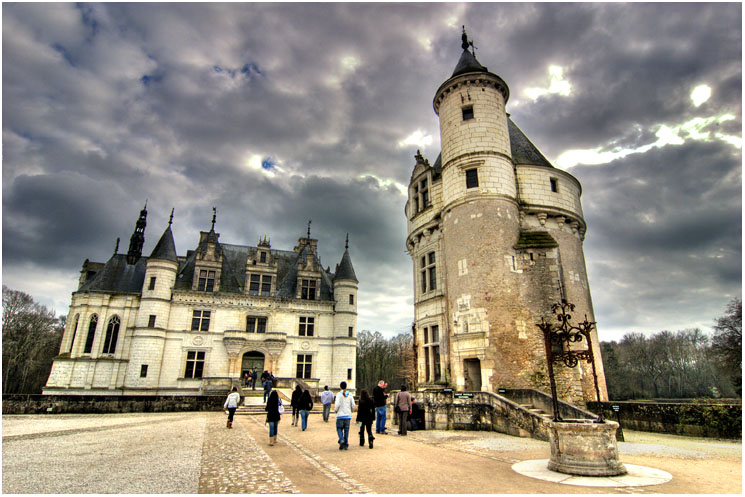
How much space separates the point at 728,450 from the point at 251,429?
43.8ft

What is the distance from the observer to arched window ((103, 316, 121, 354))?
2942 cm

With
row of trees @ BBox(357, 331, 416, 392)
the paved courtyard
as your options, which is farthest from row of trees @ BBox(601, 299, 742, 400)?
the paved courtyard

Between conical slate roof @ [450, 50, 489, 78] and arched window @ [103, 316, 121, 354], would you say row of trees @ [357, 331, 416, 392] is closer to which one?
arched window @ [103, 316, 121, 354]

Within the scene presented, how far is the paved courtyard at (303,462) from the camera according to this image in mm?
5891

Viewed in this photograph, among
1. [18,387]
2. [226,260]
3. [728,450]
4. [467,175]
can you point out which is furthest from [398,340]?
[728,450]

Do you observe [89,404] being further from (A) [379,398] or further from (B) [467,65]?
(B) [467,65]

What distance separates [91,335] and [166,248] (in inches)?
326

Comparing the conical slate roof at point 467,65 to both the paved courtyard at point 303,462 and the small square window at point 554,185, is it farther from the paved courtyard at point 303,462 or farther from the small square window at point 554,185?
the paved courtyard at point 303,462

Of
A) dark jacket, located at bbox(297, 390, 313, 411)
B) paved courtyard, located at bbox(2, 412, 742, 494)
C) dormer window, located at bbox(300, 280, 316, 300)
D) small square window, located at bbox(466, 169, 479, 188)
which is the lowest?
paved courtyard, located at bbox(2, 412, 742, 494)

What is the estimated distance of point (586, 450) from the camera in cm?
683

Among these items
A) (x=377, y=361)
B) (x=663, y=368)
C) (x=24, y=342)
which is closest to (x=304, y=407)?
(x=24, y=342)

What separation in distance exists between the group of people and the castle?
16.2ft

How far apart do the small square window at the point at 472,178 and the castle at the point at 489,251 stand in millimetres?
51

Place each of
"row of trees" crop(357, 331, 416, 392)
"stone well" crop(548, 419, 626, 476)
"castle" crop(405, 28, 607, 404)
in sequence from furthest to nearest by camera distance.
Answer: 1. "row of trees" crop(357, 331, 416, 392)
2. "castle" crop(405, 28, 607, 404)
3. "stone well" crop(548, 419, 626, 476)
